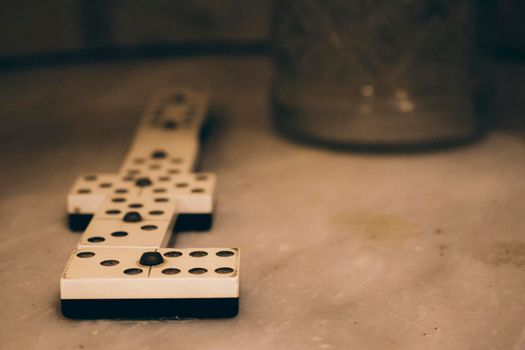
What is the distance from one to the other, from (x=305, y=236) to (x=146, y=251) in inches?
13.2

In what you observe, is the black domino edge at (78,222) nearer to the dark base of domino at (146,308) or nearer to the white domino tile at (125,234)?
the white domino tile at (125,234)

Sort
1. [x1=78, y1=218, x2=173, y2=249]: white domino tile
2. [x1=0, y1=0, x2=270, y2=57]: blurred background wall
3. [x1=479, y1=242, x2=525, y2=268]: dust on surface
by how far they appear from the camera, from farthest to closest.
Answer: [x1=0, y1=0, x2=270, y2=57]: blurred background wall → [x1=479, y1=242, x2=525, y2=268]: dust on surface → [x1=78, y1=218, x2=173, y2=249]: white domino tile

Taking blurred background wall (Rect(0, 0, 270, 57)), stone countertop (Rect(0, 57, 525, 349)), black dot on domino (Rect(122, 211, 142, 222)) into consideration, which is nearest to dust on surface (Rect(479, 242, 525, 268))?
stone countertop (Rect(0, 57, 525, 349))

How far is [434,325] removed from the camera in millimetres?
1035

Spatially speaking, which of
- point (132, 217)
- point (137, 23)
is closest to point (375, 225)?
point (132, 217)

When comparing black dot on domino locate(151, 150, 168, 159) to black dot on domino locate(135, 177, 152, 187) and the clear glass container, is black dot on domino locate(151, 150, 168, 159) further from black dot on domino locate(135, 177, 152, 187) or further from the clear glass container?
the clear glass container

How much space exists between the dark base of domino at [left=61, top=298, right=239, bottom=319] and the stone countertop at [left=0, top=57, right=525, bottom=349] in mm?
11

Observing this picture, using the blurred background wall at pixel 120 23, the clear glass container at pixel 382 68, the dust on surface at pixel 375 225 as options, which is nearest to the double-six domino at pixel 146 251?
the dust on surface at pixel 375 225

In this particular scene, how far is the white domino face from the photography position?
101 centimetres

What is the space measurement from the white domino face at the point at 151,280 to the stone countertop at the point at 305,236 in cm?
4

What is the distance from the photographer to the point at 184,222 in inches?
A: 53.2

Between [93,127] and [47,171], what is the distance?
1.15 feet

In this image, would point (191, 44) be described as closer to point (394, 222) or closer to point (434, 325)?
point (394, 222)

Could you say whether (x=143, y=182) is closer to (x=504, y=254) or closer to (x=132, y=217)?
(x=132, y=217)
